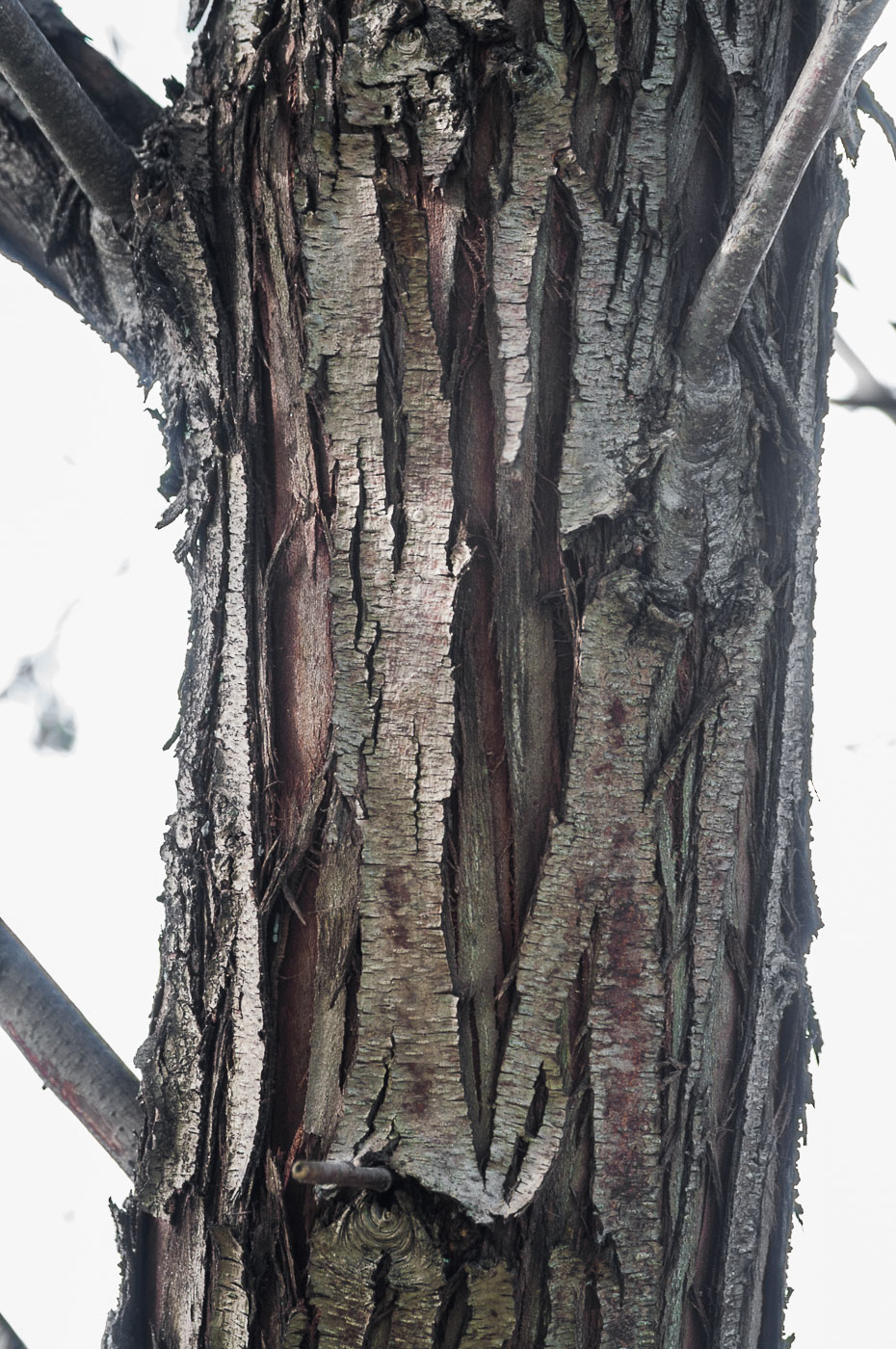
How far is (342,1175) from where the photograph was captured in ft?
2.05

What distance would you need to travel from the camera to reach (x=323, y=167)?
2.33 feet

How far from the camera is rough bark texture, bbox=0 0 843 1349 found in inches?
27.2

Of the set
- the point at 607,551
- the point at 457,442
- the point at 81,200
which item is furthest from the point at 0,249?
the point at 607,551

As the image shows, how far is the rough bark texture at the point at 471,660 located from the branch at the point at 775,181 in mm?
36

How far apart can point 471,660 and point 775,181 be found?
0.36 m

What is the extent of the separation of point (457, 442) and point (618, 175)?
0.73ft

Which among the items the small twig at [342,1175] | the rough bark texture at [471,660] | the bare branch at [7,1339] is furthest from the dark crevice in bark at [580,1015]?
the bare branch at [7,1339]

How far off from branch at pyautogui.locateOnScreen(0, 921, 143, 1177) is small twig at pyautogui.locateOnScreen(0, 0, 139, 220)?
669mm

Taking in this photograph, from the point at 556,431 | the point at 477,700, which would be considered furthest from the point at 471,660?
the point at 556,431

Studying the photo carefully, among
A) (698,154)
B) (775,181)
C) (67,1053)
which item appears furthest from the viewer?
(67,1053)

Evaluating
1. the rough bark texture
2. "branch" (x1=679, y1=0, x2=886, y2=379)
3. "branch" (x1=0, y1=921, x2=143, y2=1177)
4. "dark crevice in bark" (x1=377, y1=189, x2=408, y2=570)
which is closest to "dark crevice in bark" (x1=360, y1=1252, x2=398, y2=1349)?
the rough bark texture

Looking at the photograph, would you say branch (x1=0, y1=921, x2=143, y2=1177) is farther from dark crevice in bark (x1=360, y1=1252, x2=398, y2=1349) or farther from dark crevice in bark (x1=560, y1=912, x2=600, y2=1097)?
dark crevice in bark (x1=560, y1=912, x2=600, y2=1097)

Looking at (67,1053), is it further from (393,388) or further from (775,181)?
(775,181)

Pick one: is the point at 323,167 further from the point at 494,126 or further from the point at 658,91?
the point at 658,91
